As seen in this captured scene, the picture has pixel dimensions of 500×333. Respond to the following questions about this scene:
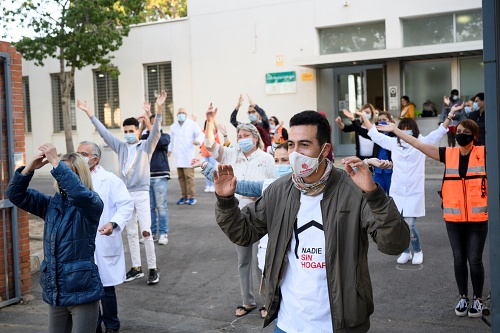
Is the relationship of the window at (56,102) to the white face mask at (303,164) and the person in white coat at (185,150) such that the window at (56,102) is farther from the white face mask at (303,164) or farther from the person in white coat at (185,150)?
the white face mask at (303,164)

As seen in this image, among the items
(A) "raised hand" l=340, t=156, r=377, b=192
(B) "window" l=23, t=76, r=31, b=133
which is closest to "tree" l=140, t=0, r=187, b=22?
(B) "window" l=23, t=76, r=31, b=133

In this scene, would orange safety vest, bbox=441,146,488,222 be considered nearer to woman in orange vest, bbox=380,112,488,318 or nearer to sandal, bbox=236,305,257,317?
woman in orange vest, bbox=380,112,488,318

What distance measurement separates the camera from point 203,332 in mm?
6398

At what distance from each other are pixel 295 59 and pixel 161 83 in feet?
22.1

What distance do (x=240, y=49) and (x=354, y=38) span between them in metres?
4.43

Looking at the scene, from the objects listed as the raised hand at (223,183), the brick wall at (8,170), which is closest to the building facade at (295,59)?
the brick wall at (8,170)

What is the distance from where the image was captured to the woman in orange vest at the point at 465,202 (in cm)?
635

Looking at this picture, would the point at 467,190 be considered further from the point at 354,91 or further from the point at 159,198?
the point at 354,91

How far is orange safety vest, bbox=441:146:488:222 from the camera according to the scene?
6309 mm

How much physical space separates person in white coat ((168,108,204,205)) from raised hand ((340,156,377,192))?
11.1 m

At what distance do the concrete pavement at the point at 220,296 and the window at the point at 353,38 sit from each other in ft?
40.8

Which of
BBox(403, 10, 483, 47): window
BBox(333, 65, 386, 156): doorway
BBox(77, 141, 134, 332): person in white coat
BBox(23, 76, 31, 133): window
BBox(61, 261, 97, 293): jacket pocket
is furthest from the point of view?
BBox(23, 76, 31, 133): window

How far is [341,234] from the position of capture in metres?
3.44

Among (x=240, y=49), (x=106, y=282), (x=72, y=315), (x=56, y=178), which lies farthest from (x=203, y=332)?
(x=240, y=49)
